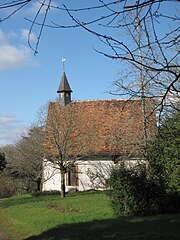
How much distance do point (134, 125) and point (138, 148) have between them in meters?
3.97

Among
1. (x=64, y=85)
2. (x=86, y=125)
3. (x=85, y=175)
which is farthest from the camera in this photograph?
(x=64, y=85)

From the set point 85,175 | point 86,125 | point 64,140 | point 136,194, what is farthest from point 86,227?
point 86,125

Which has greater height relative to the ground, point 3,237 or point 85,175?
point 85,175

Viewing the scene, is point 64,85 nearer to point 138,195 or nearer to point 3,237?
point 138,195

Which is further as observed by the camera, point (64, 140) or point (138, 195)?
point (64, 140)

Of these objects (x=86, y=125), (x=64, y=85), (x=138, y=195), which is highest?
(x=64, y=85)

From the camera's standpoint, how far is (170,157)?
18234 mm

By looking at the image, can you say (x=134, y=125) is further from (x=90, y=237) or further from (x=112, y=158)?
(x=90, y=237)

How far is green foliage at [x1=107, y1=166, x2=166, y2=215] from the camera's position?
1669cm

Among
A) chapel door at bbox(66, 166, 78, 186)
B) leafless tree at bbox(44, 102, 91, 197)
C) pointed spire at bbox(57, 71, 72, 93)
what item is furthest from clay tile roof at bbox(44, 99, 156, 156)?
chapel door at bbox(66, 166, 78, 186)

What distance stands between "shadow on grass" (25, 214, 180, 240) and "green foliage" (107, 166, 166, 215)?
1.97 m

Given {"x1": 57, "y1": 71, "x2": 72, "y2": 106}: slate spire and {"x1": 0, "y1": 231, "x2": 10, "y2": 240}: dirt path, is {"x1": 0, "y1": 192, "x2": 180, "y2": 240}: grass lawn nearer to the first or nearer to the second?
{"x1": 0, "y1": 231, "x2": 10, "y2": 240}: dirt path

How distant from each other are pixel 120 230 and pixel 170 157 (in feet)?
22.4

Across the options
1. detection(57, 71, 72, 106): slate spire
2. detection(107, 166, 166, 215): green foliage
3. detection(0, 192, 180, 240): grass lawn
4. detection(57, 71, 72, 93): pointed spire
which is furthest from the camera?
detection(57, 71, 72, 93): pointed spire
